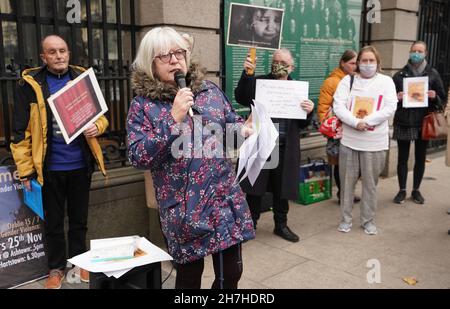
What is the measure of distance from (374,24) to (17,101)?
6.37 meters

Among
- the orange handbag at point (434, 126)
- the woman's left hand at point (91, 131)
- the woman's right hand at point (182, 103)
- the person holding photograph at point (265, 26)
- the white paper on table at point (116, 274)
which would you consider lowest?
the white paper on table at point (116, 274)

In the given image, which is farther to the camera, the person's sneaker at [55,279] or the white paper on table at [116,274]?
the person's sneaker at [55,279]

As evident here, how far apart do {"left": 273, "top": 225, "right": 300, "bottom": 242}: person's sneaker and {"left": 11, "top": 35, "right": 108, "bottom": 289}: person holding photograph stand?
2.10 meters

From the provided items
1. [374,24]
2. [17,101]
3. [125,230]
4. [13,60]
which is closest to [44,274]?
[125,230]

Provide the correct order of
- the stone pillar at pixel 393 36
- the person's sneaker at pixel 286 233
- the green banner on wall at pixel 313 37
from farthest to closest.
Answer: the stone pillar at pixel 393 36 → the green banner on wall at pixel 313 37 → the person's sneaker at pixel 286 233

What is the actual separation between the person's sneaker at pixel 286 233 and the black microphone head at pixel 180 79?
3.15m

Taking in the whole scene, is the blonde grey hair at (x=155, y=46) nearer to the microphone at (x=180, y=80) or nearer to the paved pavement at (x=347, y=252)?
the microphone at (x=180, y=80)

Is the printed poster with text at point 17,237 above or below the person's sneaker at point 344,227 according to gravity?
above

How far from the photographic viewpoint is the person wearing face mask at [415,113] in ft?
20.2

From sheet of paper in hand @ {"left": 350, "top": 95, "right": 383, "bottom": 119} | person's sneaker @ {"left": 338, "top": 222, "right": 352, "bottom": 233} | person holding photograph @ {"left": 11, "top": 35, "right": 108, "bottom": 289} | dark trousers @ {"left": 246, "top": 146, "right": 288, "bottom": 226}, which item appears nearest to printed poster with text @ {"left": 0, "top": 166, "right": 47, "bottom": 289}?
person holding photograph @ {"left": 11, "top": 35, "right": 108, "bottom": 289}

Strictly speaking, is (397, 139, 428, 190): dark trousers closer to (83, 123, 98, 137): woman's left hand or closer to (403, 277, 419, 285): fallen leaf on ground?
(403, 277, 419, 285): fallen leaf on ground

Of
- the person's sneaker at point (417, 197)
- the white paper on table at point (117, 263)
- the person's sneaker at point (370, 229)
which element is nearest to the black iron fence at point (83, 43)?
the white paper on table at point (117, 263)

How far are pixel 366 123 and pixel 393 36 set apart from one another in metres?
3.74

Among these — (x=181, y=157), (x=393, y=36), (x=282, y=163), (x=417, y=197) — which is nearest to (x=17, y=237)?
(x=181, y=157)
